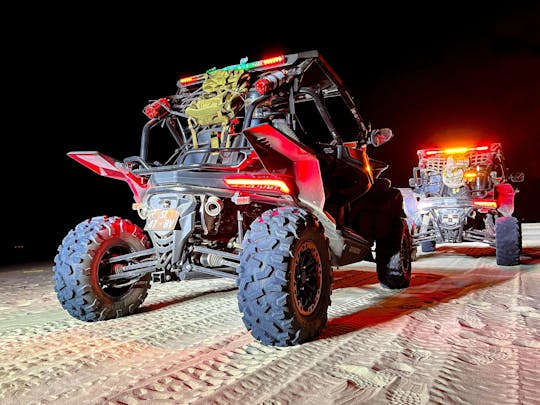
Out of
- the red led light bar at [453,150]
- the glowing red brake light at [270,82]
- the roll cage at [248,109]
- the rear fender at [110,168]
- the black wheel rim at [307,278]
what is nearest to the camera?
the black wheel rim at [307,278]

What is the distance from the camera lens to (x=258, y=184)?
12.7 ft

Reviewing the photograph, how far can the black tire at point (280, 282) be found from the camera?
323cm

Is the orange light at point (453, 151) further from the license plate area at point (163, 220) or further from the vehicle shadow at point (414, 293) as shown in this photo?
the license plate area at point (163, 220)

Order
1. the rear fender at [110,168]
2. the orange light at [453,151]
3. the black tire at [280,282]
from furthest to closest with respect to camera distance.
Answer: the orange light at [453,151], the rear fender at [110,168], the black tire at [280,282]

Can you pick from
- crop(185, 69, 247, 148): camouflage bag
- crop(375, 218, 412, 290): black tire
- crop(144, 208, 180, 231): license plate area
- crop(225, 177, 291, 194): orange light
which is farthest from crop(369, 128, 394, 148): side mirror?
crop(144, 208, 180, 231): license plate area

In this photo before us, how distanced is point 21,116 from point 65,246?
20.2 metres

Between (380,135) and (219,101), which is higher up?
(219,101)

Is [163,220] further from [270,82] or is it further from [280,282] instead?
[270,82]

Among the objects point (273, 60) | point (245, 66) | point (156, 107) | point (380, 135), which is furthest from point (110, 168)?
point (380, 135)

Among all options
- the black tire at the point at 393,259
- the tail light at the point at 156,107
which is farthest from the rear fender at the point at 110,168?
the black tire at the point at 393,259

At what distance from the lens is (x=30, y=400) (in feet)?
7.99

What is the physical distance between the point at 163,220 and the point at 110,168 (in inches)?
42.0

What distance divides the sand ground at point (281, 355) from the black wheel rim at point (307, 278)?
0.98 feet

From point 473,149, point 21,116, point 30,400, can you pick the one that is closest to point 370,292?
point 30,400
